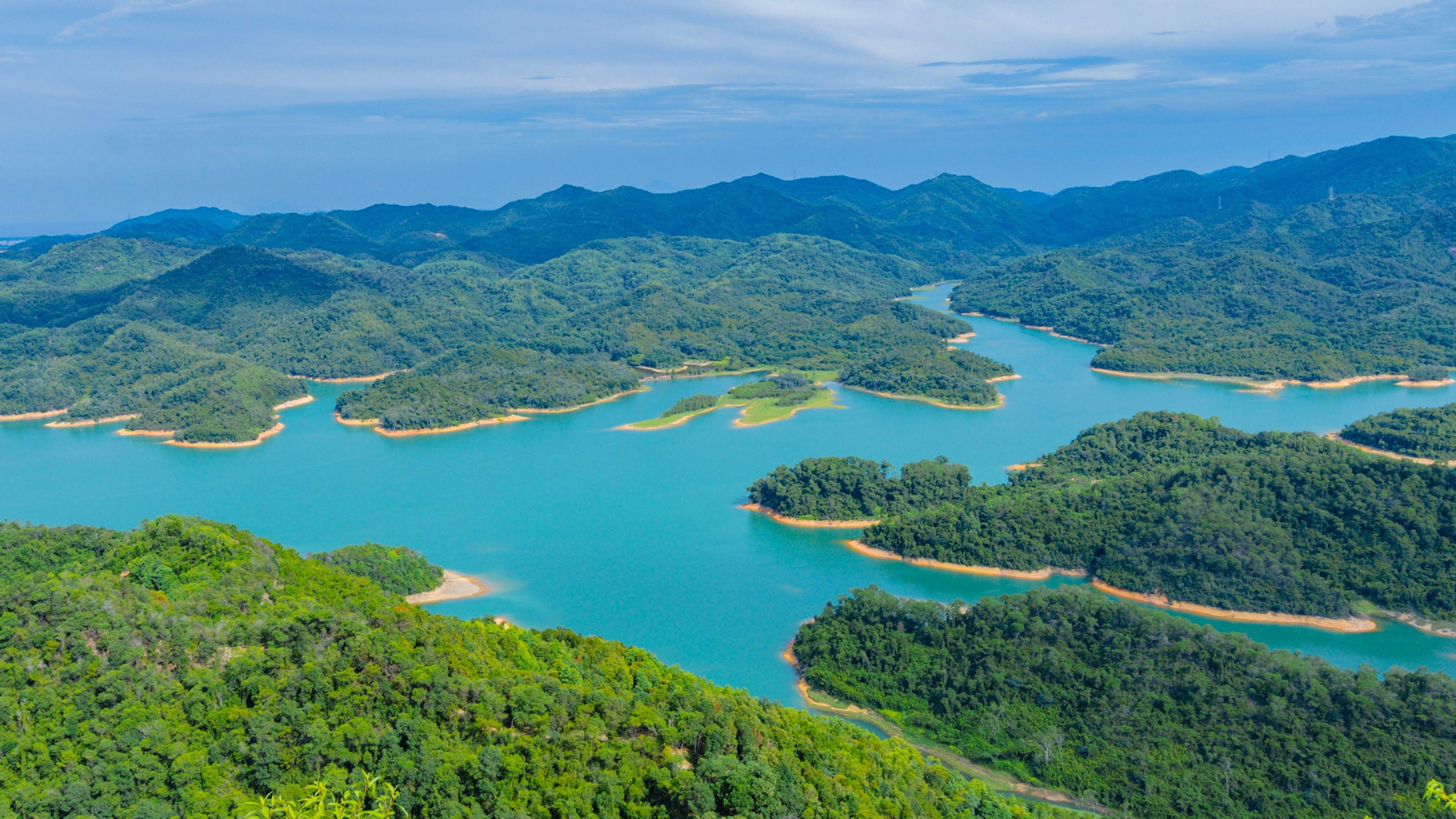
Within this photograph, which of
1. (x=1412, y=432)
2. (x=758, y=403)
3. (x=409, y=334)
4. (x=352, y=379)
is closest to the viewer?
(x=1412, y=432)

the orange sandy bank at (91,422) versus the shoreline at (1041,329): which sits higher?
the shoreline at (1041,329)

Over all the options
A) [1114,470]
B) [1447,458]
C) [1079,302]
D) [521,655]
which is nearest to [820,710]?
[521,655]

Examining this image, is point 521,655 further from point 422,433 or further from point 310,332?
point 310,332

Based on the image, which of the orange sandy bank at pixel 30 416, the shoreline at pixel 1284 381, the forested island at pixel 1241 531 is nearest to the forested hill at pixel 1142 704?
the forested island at pixel 1241 531

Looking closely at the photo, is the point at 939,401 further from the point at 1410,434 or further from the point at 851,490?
the point at 1410,434

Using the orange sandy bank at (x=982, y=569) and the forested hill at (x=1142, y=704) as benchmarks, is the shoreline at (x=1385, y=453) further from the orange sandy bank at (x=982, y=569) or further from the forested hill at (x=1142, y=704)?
the forested hill at (x=1142, y=704)

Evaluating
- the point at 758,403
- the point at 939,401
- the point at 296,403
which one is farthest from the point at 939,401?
the point at 296,403
